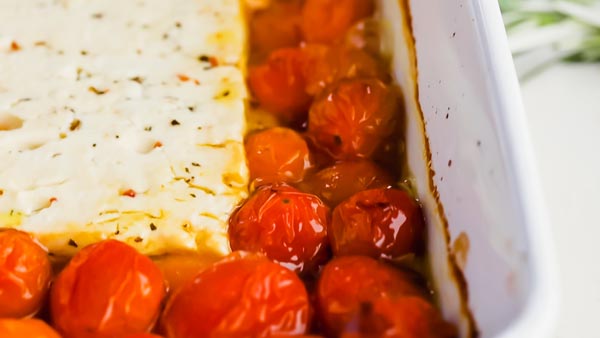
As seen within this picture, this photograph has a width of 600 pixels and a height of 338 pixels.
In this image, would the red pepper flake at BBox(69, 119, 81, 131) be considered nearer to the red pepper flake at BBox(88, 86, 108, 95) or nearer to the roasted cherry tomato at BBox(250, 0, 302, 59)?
the red pepper flake at BBox(88, 86, 108, 95)

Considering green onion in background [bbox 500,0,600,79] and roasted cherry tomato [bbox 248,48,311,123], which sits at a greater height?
roasted cherry tomato [bbox 248,48,311,123]

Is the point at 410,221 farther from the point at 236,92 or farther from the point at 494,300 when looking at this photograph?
the point at 236,92

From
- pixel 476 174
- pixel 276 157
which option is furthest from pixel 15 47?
pixel 476 174

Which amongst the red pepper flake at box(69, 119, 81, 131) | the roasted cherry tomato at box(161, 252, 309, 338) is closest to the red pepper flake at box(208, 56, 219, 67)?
the red pepper flake at box(69, 119, 81, 131)

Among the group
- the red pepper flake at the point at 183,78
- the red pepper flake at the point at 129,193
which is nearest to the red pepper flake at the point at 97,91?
the red pepper flake at the point at 183,78

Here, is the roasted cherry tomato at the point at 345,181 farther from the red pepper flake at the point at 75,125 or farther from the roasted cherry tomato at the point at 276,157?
the red pepper flake at the point at 75,125

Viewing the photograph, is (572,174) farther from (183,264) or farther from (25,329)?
(25,329)
